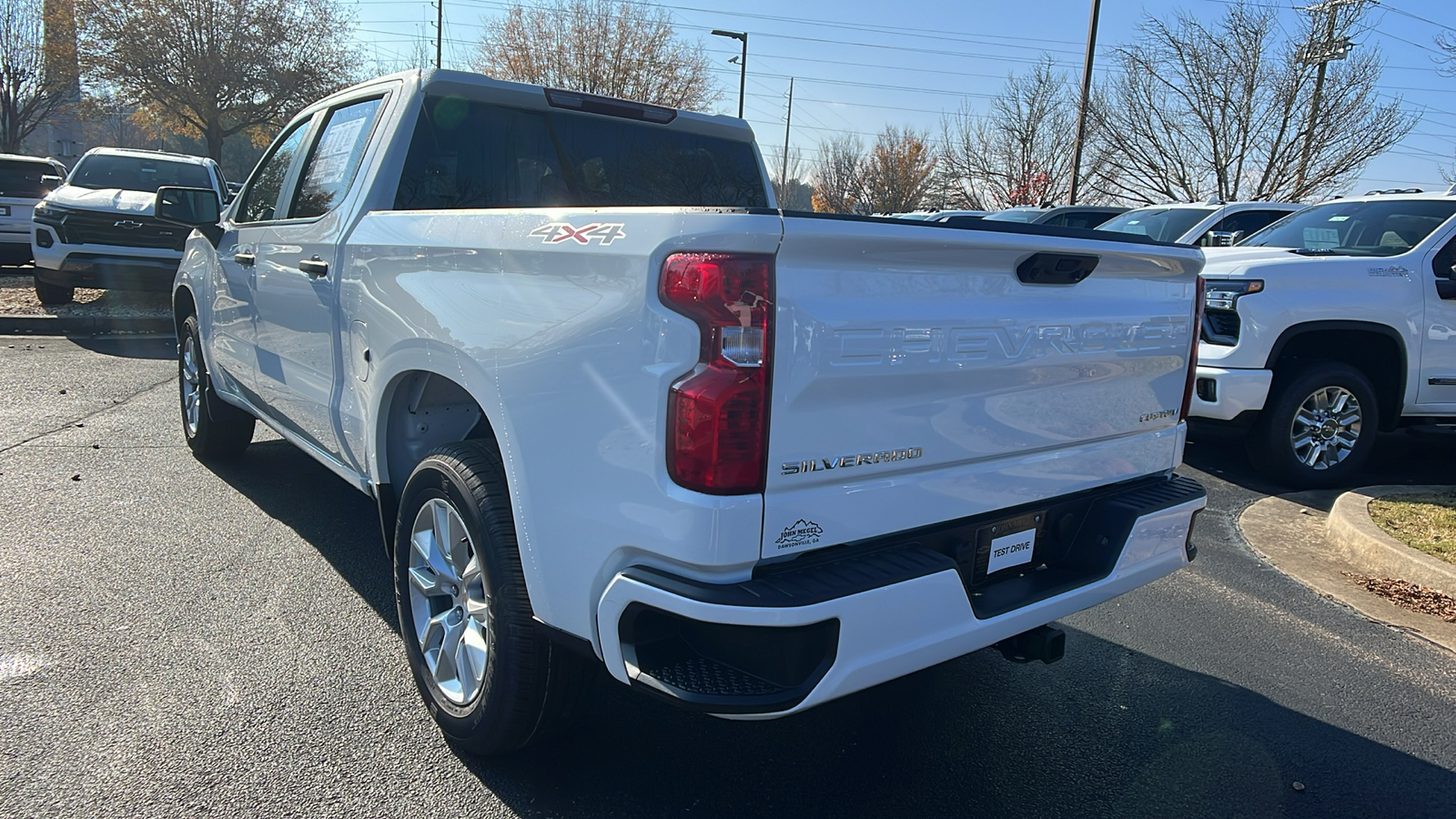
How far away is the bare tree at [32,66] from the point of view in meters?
28.3

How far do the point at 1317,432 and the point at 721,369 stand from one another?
5.78 meters

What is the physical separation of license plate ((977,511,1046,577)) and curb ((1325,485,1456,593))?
289cm

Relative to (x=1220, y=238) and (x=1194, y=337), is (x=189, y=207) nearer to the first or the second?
(x=1194, y=337)

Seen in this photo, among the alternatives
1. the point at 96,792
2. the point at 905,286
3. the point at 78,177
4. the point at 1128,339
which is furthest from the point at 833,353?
the point at 78,177

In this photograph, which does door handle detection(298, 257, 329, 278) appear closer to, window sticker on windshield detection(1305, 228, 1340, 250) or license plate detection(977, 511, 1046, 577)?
license plate detection(977, 511, 1046, 577)

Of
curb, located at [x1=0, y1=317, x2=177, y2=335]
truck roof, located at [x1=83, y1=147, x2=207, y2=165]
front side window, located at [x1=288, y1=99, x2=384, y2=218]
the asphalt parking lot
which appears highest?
truck roof, located at [x1=83, y1=147, x2=207, y2=165]

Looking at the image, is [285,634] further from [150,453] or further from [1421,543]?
[1421,543]

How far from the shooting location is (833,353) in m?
2.14

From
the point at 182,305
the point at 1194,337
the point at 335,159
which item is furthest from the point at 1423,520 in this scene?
the point at 182,305

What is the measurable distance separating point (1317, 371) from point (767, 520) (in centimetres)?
555

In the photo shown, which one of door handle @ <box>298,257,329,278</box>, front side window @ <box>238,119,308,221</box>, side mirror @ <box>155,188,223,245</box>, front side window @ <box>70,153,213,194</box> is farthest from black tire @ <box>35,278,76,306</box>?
door handle @ <box>298,257,329,278</box>

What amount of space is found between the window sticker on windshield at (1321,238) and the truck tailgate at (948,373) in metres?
4.93

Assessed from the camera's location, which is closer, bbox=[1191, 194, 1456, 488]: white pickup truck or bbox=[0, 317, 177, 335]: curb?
bbox=[1191, 194, 1456, 488]: white pickup truck

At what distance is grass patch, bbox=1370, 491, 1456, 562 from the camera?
4.79 metres
